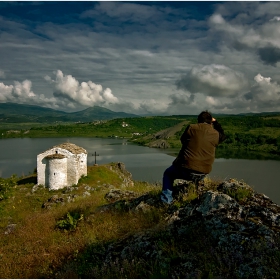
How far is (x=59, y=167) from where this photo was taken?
36.9m

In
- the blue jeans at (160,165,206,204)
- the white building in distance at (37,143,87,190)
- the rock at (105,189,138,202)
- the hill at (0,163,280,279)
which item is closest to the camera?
the hill at (0,163,280,279)

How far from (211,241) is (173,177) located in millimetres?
2560

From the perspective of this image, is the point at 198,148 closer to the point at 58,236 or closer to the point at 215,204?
the point at 215,204

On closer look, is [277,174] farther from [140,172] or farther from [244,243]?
[244,243]

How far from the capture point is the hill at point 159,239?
4.77 m

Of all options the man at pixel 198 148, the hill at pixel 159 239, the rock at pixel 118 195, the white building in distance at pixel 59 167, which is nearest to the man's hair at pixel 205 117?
the man at pixel 198 148

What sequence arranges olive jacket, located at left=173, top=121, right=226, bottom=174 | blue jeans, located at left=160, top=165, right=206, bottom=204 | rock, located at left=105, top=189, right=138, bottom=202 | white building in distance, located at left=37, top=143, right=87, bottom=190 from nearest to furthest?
olive jacket, located at left=173, top=121, right=226, bottom=174
blue jeans, located at left=160, top=165, right=206, bottom=204
rock, located at left=105, top=189, right=138, bottom=202
white building in distance, located at left=37, top=143, right=87, bottom=190

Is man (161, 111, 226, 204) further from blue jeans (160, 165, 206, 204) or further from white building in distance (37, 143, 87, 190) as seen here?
white building in distance (37, 143, 87, 190)

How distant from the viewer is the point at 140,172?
74000 millimetres

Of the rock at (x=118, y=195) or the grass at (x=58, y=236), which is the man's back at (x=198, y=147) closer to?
the grass at (x=58, y=236)

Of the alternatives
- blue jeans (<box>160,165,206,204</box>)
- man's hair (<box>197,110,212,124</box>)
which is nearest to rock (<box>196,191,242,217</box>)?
blue jeans (<box>160,165,206,204</box>)

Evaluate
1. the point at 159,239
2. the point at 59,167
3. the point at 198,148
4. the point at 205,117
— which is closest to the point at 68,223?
the point at 159,239

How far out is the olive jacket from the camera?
7293mm

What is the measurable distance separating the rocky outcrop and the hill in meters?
0.02
